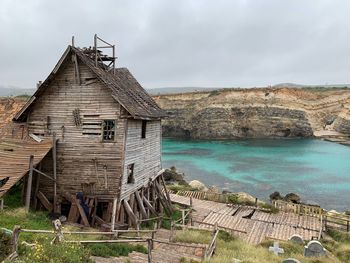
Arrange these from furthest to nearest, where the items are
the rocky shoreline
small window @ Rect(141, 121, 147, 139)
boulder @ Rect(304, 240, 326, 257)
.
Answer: the rocky shoreline < small window @ Rect(141, 121, 147, 139) < boulder @ Rect(304, 240, 326, 257)

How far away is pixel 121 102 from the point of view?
1714 centimetres

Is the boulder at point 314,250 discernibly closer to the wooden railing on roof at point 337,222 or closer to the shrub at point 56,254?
the wooden railing on roof at point 337,222

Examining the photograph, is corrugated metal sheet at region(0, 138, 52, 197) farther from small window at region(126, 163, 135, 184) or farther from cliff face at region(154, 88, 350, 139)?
cliff face at region(154, 88, 350, 139)

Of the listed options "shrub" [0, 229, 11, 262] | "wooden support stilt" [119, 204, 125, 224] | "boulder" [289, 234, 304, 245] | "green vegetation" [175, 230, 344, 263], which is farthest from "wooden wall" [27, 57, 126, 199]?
"boulder" [289, 234, 304, 245]

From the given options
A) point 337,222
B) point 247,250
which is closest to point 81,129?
point 247,250

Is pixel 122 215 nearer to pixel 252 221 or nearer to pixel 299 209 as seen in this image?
pixel 252 221

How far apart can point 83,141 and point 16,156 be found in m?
3.05

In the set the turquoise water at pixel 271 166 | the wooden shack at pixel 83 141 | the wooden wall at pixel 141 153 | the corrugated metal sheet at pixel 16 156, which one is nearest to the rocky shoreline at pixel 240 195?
the turquoise water at pixel 271 166

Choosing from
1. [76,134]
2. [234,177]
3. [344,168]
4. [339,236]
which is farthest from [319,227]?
[344,168]

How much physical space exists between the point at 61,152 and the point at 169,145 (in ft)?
197

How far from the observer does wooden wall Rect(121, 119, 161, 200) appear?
59.3ft

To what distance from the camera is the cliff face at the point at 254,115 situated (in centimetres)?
8431

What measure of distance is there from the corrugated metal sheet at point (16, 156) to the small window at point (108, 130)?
2.68 m

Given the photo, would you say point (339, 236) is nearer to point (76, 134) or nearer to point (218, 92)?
point (76, 134)
